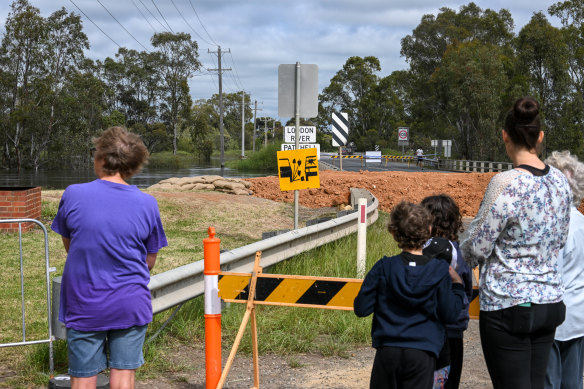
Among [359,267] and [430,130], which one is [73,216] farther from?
[430,130]

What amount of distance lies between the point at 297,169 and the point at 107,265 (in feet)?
24.4

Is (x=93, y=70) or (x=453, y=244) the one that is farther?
(x=93, y=70)

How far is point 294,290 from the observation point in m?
4.31

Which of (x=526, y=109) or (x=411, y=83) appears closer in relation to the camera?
(x=526, y=109)

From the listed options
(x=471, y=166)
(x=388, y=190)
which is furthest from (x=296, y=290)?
(x=471, y=166)

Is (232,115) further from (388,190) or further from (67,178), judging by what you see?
(388,190)

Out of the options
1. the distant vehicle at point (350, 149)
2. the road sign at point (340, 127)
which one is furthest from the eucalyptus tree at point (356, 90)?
the road sign at point (340, 127)

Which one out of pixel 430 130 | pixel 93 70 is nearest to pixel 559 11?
pixel 430 130

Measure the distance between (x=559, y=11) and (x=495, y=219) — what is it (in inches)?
2371

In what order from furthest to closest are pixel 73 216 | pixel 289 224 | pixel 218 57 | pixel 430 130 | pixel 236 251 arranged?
pixel 430 130
pixel 218 57
pixel 289 224
pixel 236 251
pixel 73 216

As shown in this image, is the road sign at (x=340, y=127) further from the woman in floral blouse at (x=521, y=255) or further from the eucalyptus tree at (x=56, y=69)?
the eucalyptus tree at (x=56, y=69)

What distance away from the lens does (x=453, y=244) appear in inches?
135

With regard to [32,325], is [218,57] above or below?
above

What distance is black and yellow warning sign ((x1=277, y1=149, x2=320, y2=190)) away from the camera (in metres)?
10.4
